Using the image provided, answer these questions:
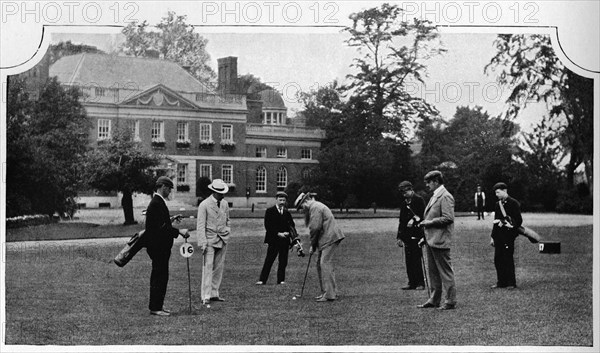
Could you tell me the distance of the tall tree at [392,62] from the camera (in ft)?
36.3

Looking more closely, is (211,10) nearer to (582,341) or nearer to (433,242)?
(433,242)

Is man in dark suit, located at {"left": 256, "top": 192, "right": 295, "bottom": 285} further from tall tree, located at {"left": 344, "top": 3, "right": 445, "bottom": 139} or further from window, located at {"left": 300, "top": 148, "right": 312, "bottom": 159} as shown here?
tall tree, located at {"left": 344, "top": 3, "right": 445, "bottom": 139}

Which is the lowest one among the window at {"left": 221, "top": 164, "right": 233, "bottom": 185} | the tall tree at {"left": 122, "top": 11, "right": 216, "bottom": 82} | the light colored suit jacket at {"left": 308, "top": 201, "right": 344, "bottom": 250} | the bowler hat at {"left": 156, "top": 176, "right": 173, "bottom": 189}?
the light colored suit jacket at {"left": 308, "top": 201, "right": 344, "bottom": 250}

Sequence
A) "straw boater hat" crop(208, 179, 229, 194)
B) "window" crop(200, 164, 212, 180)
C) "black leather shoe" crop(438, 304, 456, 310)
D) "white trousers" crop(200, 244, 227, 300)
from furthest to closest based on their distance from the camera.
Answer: "window" crop(200, 164, 212, 180)
"straw boater hat" crop(208, 179, 229, 194)
"white trousers" crop(200, 244, 227, 300)
"black leather shoe" crop(438, 304, 456, 310)

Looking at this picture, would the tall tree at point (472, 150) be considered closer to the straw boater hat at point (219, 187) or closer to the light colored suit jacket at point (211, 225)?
the straw boater hat at point (219, 187)

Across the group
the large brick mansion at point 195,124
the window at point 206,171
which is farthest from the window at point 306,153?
the window at point 206,171

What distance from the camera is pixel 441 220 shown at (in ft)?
35.1

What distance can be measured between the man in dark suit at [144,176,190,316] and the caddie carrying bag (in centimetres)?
15

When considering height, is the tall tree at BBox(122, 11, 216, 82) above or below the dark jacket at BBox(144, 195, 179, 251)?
above

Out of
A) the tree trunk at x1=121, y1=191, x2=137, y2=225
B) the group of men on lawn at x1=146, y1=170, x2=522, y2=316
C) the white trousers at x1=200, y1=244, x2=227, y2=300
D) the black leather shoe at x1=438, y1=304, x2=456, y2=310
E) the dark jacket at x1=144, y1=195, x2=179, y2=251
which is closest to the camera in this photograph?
the dark jacket at x1=144, y1=195, x2=179, y2=251

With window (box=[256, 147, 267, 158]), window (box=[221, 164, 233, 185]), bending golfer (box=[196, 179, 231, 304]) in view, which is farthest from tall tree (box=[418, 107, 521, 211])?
bending golfer (box=[196, 179, 231, 304])

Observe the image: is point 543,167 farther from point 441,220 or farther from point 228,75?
point 228,75

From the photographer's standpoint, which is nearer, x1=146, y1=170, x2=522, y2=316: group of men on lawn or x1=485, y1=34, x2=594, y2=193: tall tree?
x1=146, y1=170, x2=522, y2=316: group of men on lawn

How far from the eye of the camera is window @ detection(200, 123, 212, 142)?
449 inches
